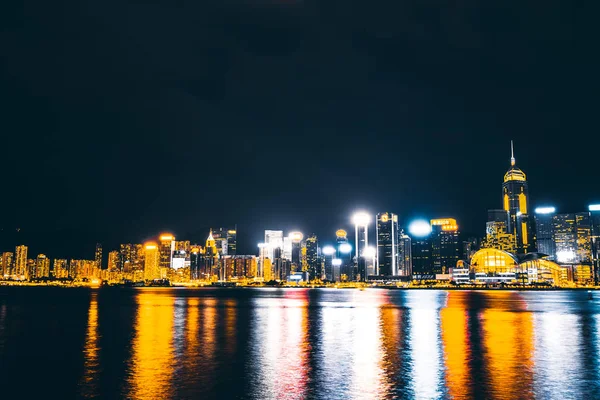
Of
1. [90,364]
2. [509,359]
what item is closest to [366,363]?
[509,359]

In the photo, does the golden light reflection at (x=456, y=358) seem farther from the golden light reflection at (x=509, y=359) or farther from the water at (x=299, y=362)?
the golden light reflection at (x=509, y=359)

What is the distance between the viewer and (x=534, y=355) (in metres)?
35.9

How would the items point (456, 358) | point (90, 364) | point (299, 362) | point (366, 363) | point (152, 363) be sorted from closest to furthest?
point (90, 364), point (152, 363), point (366, 363), point (299, 362), point (456, 358)

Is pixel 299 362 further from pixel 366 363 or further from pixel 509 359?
pixel 509 359

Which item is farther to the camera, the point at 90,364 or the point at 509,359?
the point at 509,359

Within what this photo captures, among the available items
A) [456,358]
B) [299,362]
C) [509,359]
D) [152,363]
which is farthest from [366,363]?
[152,363]

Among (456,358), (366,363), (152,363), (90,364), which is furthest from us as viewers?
(456,358)

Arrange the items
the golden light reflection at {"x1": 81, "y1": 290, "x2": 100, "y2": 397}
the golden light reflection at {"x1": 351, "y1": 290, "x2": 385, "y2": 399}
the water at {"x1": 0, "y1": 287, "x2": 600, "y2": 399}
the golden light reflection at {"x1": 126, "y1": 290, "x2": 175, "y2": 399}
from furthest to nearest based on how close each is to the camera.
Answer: the golden light reflection at {"x1": 81, "y1": 290, "x2": 100, "y2": 397}
the water at {"x1": 0, "y1": 287, "x2": 600, "y2": 399}
the golden light reflection at {"x1": 351, "y1": 290, "x2": 385, "y2": 399}
the golden light reflection at {"x1": 126, "y1": 290, "x2": 175, "y2": 399}

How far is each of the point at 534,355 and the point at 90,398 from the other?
27827 mm

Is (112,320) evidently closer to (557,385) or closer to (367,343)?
(367,343)

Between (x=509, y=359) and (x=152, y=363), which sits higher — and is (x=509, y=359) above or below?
below

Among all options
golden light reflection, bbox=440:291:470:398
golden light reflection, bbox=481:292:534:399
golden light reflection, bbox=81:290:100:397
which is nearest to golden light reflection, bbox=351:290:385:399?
golden light reflection, bbox=440:291:470:398

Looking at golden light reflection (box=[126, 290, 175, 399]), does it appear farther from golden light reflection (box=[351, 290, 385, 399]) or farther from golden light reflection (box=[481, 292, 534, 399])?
golden light reflection (box=[481, 292, 534, 399])

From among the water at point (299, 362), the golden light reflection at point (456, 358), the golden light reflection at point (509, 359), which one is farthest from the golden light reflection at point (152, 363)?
the golden light reflection at point (509, 359)
